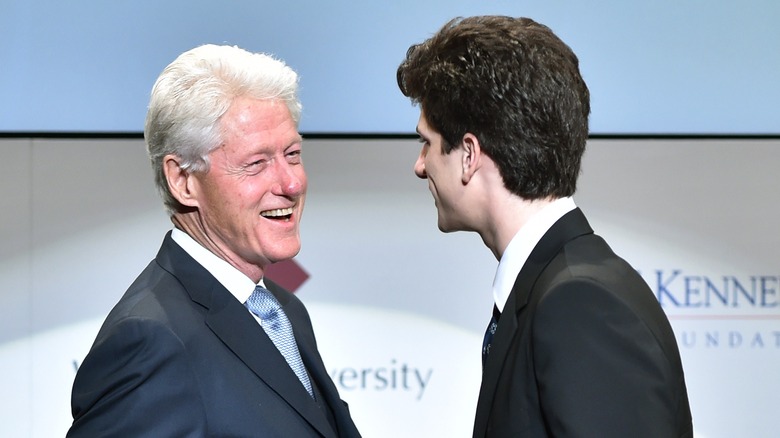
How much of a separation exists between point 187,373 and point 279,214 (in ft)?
1.08

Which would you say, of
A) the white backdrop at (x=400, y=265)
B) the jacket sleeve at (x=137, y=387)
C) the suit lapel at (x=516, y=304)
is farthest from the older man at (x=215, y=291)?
the white backdrop at (x=400, y=265)

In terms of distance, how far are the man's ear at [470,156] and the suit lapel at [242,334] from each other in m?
0.40

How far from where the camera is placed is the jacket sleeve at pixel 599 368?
1214 mm

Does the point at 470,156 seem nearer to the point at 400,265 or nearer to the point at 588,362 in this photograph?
the point at 588,362

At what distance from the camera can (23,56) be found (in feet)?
9.45

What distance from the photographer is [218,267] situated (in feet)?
5.13

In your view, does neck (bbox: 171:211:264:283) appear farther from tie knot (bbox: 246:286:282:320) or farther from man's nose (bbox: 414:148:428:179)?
man's nose (bbox: 414:148:428:179)

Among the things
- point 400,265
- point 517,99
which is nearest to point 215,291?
point 517,99

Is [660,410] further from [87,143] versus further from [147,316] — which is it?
[87,143]

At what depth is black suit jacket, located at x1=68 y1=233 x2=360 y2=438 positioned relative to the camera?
1.31m

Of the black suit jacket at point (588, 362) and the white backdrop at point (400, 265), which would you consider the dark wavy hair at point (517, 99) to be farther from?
the white backdrop at point (400, 265)

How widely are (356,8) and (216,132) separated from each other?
156 centimetres

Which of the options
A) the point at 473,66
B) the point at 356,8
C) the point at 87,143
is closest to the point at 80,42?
the point at 87,143

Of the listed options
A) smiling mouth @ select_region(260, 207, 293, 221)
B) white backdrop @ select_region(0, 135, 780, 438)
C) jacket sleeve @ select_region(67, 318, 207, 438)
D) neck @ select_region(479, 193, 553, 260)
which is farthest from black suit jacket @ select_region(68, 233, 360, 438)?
white backdrop @ select_region(0, 135, 780, 438)
